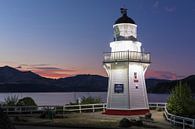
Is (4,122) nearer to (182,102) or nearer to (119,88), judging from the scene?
(182,102)

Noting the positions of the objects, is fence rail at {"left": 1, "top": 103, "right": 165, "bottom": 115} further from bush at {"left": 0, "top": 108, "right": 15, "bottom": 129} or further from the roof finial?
bush at {"left": 0, "top": 108, "right": 15, "bottom": 129}

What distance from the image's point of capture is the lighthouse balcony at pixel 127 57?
104ft

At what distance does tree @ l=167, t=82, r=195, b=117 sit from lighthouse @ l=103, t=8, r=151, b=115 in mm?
3390

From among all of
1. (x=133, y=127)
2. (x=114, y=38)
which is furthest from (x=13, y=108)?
(x=133, y=127)

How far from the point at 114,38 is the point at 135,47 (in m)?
2.06

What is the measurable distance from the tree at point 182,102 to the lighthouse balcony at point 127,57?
4.71 m

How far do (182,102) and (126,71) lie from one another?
641 cm

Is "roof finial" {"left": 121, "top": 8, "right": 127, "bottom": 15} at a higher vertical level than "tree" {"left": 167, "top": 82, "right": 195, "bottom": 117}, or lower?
higher

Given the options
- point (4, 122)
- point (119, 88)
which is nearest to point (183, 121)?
point (119, 88)

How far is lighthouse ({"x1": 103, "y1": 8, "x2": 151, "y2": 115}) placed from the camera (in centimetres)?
3148

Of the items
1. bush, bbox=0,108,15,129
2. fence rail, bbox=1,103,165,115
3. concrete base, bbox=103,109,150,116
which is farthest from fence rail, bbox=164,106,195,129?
bush, bbox=0,108,15,129

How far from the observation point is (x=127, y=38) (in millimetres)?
32156

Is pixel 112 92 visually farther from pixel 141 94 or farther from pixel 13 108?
pixel 13 108

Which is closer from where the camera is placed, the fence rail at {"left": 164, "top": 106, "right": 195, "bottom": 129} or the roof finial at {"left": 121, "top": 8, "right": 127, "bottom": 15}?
the fence rail at {"left": 164, "top": 106, "right": 195, "bottom": 129}
